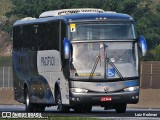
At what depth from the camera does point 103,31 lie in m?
35.8

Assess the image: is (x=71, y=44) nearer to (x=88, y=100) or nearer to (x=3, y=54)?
(x=88, y=100)

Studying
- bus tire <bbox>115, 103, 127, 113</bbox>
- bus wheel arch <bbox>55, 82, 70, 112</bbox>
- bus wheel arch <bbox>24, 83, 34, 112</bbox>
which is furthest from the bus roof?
bus wheel arch <bbox>24, 83, 34, 112</bbox>

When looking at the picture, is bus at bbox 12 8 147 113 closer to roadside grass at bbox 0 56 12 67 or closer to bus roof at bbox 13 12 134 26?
bus roof at bbox 13 12 134 26

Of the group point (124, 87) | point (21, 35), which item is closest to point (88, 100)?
point (124, 87)

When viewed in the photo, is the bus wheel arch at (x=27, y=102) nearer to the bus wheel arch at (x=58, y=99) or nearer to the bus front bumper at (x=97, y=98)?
the bus wheel arch at (x=58, y=99)

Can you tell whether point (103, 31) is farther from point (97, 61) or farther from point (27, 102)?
point (27, 102)

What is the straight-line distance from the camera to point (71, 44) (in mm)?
35250

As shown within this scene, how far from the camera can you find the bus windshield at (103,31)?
1398 inches

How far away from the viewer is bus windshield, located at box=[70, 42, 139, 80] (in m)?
35.2

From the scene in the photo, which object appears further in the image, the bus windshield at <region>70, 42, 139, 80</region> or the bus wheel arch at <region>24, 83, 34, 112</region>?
the bus wheel arch at <region>24, 83, 34, 112</region>

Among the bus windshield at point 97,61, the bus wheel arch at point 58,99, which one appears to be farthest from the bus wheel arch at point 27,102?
the bus windshield at point 97,61

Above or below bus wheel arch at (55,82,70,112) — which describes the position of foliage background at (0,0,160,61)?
below

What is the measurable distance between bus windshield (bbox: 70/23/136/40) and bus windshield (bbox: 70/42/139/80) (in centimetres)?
26

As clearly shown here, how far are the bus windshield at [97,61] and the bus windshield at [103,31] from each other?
265 millimetres
